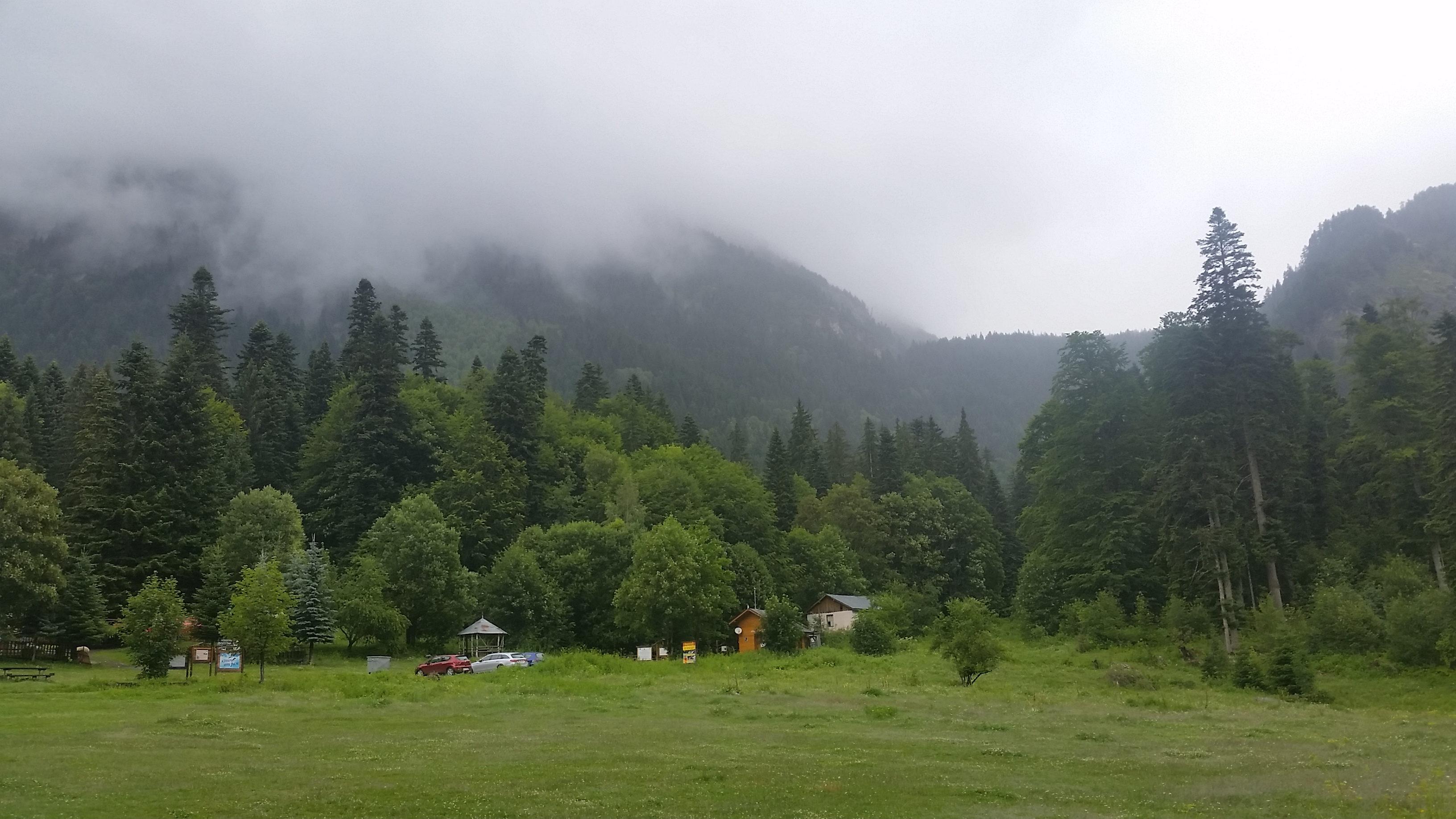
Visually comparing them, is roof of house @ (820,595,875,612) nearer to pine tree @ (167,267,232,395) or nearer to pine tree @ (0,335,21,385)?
pine tree @ (167,267,232,395)

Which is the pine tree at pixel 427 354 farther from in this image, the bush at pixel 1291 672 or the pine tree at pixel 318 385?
the bush at pixel 1291 672

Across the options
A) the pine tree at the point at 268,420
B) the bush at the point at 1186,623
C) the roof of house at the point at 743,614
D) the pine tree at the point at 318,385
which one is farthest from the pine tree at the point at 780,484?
the bush at the point at 1186,623

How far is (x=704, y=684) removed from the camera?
40.7m

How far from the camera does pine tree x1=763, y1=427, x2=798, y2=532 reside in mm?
95812

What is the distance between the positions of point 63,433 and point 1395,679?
88.0 meters

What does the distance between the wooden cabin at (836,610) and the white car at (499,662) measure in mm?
29167

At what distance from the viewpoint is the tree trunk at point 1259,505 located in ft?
156

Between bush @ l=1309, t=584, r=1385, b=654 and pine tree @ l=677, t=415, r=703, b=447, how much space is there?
70692 mm

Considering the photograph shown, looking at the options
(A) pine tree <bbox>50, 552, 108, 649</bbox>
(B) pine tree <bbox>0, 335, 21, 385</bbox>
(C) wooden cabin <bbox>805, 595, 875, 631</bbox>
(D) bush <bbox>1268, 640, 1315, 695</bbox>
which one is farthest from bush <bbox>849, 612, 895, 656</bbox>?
(B) pine tree <bbox>0, 335, 21, 385</bbox>

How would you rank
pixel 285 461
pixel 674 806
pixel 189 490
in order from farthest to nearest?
pixel 285 461
pixel 189 490
pixel 674 806

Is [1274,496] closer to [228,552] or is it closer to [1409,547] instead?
[1409,547]

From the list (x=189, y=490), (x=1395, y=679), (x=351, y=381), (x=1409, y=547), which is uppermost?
(x=351, y=381)

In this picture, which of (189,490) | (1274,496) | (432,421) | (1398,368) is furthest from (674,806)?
(432,421)

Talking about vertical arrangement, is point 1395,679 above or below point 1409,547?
below
